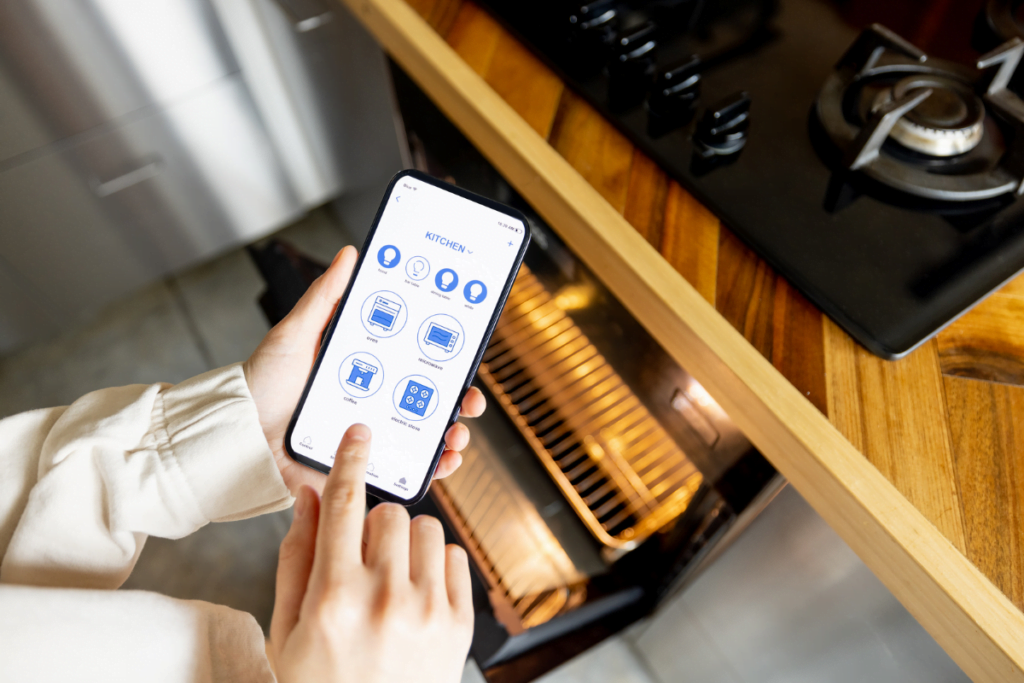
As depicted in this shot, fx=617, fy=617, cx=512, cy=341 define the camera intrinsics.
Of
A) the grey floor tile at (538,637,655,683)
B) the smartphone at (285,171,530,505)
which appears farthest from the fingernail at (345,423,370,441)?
the grey floor tile at (538,637,655,683)

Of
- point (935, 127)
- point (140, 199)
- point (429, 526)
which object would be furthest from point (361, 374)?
point (140, 199)

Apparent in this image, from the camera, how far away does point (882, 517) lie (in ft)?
1.08

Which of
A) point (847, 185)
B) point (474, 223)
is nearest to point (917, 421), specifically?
point (847, 185)

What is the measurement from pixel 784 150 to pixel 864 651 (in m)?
0.38

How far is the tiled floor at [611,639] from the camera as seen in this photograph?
45 cm

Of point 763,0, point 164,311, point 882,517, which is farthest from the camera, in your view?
point 164,311

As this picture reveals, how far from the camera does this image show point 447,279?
0.46m

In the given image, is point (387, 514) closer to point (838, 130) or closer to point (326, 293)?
point (326, 293)

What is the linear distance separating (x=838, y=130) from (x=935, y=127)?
2.3 inches

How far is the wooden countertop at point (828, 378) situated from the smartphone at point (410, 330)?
71mm

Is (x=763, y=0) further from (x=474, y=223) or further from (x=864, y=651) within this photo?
(x=864, y=651)

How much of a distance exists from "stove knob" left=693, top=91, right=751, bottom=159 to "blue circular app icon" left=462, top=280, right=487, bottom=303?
0.19 m

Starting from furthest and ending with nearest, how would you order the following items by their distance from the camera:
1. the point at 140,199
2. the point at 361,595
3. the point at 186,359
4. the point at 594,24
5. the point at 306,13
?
the point at 186,359
the point at 140,199
the point at 306,13
the point at 594,24
the point at 361,595

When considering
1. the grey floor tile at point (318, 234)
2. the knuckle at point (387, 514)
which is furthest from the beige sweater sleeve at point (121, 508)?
the grey floor tile at point (318, 234)
